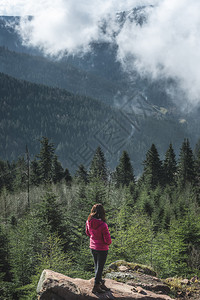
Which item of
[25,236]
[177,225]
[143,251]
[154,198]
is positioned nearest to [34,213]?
[25,236]

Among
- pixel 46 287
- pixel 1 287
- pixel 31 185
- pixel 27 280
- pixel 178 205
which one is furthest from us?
pixel 31 185

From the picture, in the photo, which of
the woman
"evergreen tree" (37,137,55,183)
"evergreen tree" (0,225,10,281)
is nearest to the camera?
the woman

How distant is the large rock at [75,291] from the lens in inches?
264

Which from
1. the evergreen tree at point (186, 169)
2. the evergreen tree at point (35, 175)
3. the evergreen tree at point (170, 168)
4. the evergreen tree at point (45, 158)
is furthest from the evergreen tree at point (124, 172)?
the evergreen tree at point (35, 175)

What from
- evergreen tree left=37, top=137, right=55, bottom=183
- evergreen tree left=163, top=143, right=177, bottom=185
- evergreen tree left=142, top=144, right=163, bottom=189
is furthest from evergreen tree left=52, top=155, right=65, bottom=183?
evergreen tree left=163, top=143, right=177, bottom=185

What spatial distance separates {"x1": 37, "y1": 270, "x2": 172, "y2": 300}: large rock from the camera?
670cm

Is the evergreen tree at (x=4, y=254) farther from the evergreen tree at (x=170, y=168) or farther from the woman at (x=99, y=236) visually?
the evergreen tree at (x=170, y=168)

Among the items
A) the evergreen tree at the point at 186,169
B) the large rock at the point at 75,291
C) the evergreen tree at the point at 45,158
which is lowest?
the large rock at the point at 75,291

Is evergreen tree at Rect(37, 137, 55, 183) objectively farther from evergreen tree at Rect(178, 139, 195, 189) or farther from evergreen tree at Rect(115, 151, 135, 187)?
evergreen tree at Rect(178, 139, 195, 189)

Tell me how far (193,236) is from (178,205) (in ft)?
56.5

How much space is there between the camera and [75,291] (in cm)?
672

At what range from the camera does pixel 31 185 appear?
52.7 meters

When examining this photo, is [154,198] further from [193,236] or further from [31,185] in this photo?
[31,185]

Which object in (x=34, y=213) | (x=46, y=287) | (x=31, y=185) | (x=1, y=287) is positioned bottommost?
(x=1, y=287)
